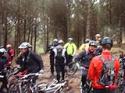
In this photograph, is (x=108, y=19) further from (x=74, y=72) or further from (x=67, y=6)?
(x=74, y=72)

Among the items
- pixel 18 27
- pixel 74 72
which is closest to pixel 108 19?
pixel 18 27

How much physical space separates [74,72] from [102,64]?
40.9ft

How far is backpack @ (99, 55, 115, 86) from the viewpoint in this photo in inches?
316

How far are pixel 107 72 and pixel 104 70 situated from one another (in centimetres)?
8

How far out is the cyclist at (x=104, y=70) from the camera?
7.93 meters

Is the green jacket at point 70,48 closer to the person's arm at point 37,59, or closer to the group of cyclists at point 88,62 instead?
the group of cyclists at point 88,62

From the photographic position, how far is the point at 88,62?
13008 millimetres

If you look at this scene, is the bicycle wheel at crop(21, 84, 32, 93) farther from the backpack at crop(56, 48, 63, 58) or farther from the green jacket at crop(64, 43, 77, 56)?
the green jacket at crop(64, 43, 77, 56)

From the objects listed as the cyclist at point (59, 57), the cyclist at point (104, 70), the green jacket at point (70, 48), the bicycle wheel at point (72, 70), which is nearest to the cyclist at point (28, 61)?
the cyclist at point (59, 57)

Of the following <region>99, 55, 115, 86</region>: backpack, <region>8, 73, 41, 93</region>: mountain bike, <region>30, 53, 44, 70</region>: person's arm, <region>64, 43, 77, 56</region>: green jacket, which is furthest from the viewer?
<region>64, 43, 77, 56</region>: green jacket

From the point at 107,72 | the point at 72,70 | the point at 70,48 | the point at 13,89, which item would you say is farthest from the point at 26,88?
the point at 70,48

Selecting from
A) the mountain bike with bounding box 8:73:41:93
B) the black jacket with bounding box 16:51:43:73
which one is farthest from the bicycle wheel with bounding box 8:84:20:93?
the black jacket with bounding box 16:51:43:73

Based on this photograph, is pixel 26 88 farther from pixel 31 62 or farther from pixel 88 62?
pixel 88 62

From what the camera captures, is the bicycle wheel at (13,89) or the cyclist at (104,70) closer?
the cyclist at (104,70)
